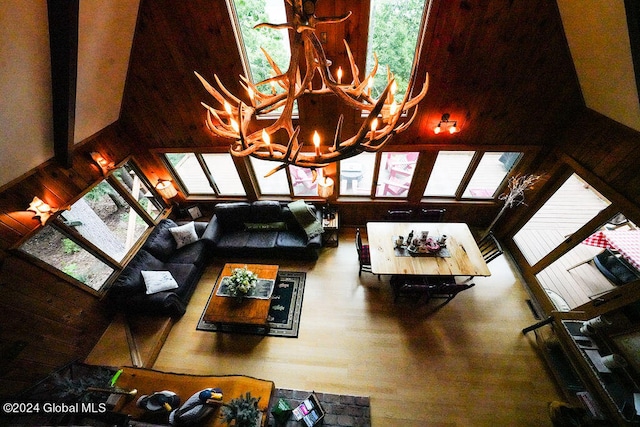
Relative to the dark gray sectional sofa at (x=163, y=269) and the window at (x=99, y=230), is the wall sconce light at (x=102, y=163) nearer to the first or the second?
the window at (x=99, y=230)

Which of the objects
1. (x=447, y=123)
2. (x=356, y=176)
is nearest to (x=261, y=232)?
(x=356, y=176)

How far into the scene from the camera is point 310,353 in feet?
13.4

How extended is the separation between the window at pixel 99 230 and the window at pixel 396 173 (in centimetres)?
504

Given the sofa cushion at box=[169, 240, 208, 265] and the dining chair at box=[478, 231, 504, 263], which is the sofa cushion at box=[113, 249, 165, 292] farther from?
the dining chair at box=[478, 231, 504, 263]

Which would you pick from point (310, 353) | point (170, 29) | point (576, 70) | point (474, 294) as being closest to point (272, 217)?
point (310, 353)

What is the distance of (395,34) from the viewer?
139 inches

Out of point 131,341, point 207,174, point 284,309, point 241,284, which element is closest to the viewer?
point 131,341

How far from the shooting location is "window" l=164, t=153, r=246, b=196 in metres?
5.66

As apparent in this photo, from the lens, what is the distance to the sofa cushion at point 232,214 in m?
5.56

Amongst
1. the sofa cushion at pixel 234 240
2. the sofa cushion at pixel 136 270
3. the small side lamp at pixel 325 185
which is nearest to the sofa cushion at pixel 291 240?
the sofa cushion at pixel 234 240

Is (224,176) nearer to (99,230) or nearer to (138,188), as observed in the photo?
(138,188)

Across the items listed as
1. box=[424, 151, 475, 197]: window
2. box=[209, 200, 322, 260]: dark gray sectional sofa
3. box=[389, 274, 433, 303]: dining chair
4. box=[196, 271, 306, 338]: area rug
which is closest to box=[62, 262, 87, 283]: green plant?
box=[196, 271, 306, 338]: area rug

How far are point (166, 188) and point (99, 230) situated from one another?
148 centimetres

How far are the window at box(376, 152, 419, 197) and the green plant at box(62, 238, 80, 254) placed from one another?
5.34m
